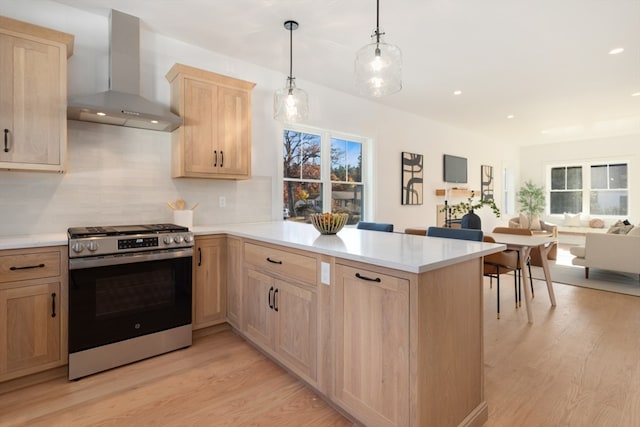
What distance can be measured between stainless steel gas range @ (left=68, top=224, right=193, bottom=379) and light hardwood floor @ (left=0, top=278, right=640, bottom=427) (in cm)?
14

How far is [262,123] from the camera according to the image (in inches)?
146

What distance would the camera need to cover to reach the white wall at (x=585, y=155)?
24.6ft

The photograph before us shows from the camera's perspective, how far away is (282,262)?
82.7 inches

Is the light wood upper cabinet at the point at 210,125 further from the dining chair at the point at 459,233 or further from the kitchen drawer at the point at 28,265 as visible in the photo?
the dining chair at the point at 459,233

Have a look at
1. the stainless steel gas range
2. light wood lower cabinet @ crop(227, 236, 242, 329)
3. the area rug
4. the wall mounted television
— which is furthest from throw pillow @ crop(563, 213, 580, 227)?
the stainless steel gas range

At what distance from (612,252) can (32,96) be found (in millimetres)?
6405

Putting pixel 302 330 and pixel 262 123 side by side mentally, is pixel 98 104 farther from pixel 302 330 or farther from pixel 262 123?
pixel 302 330

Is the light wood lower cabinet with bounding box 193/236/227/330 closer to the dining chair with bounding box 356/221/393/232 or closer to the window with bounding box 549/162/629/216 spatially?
the dining chair with bounding box 356/221/393/232

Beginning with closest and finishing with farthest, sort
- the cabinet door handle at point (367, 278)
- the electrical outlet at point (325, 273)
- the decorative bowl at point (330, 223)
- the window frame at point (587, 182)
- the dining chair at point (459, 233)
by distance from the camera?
the cabinet door handle at point (367, 278) < the electrical outlet at point (325, 273) < the decorative bowl at point (330, 223) < the dining chair at point (459, 233) < the window frame at point (587, 182)

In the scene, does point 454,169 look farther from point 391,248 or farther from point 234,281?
point 391,248

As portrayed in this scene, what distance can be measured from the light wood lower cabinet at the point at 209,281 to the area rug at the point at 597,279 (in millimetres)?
4486

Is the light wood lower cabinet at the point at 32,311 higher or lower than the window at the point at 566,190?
lower

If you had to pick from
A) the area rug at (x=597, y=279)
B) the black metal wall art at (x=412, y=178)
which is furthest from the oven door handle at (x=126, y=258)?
the area rug at (x=597, y=279)

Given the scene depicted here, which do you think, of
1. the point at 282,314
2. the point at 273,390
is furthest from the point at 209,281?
the point at 273,390
